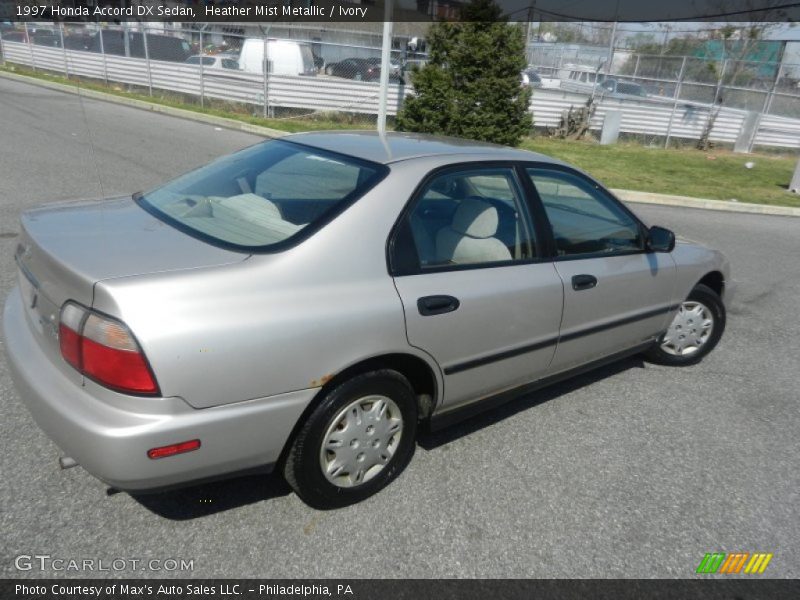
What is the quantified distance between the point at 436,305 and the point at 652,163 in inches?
565

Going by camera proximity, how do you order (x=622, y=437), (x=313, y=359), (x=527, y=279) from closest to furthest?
(x=313, y=359) → (x=527, y=279) → (x=622, y=437)

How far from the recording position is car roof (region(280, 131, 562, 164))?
2.92m

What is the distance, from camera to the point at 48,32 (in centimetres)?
2320

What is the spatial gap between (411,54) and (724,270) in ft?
48.3

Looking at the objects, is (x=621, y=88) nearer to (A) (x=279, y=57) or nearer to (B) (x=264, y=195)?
(A) (x=279, y=57)

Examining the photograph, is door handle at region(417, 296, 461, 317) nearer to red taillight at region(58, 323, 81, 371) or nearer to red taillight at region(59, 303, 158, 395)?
red taillight at region(59, 303, 158, 395)

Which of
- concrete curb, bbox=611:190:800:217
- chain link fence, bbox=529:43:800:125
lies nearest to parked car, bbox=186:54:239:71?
chain link fence, bbox=529:43:800:125

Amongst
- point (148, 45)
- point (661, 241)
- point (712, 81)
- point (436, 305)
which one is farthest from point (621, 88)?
point (436, 305)

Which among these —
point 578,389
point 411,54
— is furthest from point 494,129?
point 578,389

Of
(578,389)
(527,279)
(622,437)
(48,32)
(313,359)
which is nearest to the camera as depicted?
(313,359)

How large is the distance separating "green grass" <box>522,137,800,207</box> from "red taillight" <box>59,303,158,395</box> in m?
10.8

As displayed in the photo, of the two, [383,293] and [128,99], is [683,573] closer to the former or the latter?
[383,293]

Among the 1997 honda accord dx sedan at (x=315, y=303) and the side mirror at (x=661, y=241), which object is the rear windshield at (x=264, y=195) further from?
the side mirror at (x=661, y=241)

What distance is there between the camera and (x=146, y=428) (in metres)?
1.99
